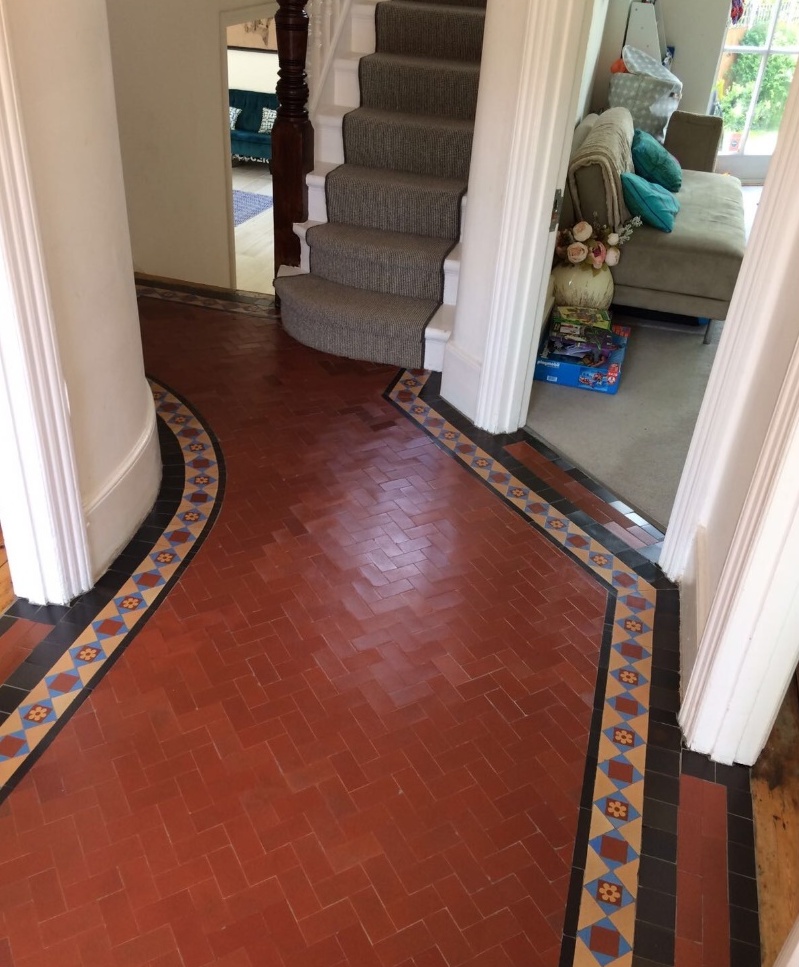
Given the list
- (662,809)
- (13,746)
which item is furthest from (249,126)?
(662,809)

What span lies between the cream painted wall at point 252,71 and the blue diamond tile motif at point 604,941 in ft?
38.7

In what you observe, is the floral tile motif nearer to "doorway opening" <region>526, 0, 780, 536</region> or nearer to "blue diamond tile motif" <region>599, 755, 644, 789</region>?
"blue diamond tile motif" <region>599, 755, 644, 789</region>

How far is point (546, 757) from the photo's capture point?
2.60 meters

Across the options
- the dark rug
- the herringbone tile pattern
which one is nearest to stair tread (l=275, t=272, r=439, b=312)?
the herringbone tile pattern

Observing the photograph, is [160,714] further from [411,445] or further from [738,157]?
[738,157]

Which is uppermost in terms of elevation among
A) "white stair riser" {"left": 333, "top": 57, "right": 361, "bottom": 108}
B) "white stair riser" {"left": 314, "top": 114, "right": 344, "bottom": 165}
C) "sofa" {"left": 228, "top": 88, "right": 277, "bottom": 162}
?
"white stair riser" {"left": 333, "top": 57, "right": 361, "bottom": 108}

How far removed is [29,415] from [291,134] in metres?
2.88

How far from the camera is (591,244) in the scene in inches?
197

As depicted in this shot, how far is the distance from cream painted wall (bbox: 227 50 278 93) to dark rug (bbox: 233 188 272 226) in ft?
7.09

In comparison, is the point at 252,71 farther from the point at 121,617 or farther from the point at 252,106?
the point at 121,617

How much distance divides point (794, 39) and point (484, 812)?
9435 millimetres

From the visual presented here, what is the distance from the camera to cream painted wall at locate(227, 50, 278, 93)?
12.0 meters

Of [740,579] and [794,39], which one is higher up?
[794,39]

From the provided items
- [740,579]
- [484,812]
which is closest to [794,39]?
[740,579]
